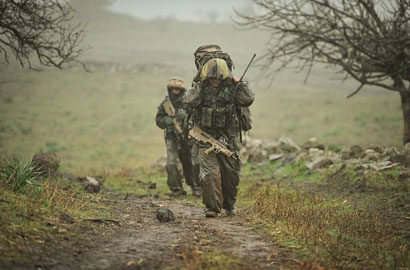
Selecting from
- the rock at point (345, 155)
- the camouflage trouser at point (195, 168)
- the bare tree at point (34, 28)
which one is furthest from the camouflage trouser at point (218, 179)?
the rock at point (345, 155)

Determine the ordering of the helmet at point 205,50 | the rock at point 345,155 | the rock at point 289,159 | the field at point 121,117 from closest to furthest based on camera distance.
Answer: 1. the helmet at point 205,50
2. the rock at point 345,155
3. the rock at point 289,159
4. the field at point 121,117

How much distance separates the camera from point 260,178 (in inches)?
432

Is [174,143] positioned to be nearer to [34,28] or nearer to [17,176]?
[34,28]

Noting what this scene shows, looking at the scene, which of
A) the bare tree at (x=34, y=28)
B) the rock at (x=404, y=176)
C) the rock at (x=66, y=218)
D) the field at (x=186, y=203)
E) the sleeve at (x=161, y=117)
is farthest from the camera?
the sleeve at (x=161, y=117)

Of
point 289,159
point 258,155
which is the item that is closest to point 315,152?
point 289,159

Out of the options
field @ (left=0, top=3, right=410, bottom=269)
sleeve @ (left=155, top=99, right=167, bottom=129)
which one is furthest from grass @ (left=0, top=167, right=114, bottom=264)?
sleeve @ (left=155, top=99, right=167, bottom=129)

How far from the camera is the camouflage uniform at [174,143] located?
9.08 m

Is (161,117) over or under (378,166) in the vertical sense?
over

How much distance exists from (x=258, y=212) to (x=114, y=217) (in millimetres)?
1974

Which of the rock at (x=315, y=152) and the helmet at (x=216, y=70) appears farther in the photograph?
the rock at (x=315, y=152)

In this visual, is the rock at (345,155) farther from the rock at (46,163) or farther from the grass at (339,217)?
the rock at (46,163)

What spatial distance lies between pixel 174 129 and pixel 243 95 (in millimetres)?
3260

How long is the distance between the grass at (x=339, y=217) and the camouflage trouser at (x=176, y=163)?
1.27m

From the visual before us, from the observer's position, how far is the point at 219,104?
248 inches
